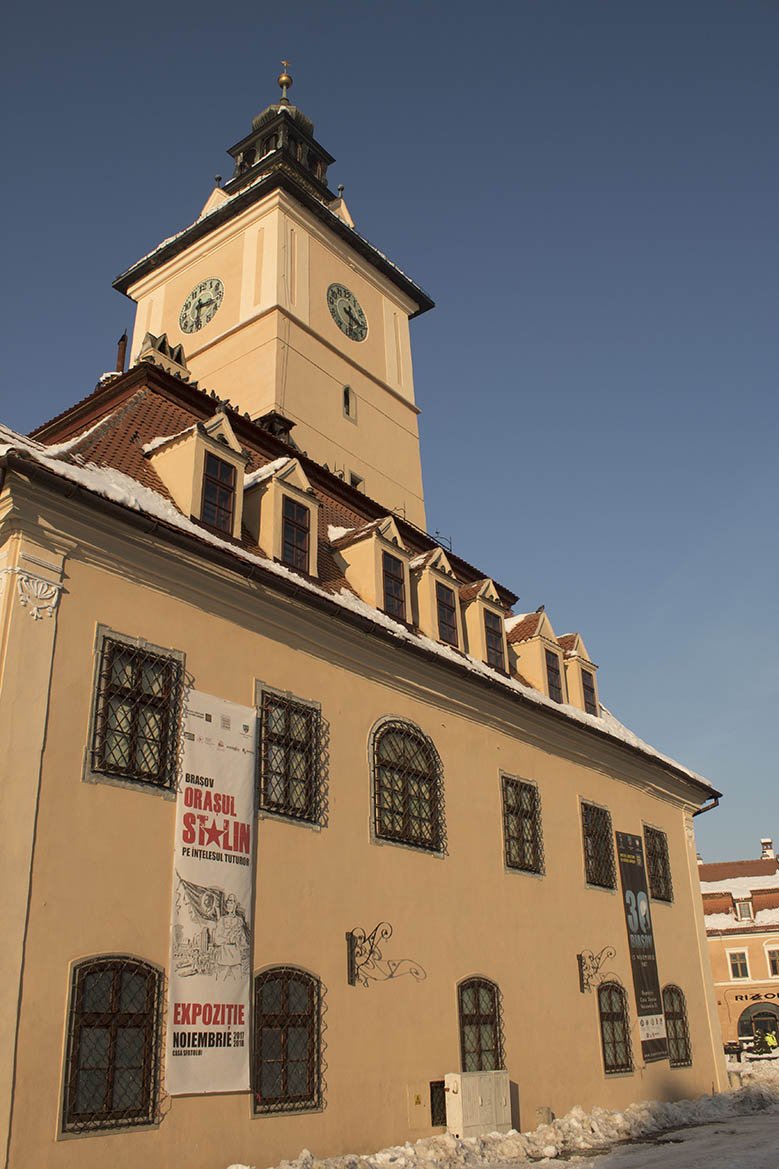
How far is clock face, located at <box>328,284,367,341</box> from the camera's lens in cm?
2897

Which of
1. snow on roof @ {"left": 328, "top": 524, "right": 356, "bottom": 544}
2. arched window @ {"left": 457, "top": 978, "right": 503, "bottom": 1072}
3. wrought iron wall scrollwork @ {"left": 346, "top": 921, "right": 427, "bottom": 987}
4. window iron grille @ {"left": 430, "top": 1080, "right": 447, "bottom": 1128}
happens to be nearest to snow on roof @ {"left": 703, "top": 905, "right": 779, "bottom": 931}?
arched window @ {"left": 457, "top": 978, "right": 503, "bottom": 1072}

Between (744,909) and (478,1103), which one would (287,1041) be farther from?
(744,909)

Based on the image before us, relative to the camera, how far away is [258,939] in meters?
12.7

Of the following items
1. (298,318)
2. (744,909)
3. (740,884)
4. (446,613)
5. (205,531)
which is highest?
(298,318)

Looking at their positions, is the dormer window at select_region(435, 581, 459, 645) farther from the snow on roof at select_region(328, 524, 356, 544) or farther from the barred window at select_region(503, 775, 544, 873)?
the barred window at select_region(503, 775, 544, 873)

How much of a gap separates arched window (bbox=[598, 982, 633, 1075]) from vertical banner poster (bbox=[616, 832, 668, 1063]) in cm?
63

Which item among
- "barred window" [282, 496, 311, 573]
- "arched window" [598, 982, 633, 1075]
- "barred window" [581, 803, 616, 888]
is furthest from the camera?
"barred window" [581, 803, 616, 888]

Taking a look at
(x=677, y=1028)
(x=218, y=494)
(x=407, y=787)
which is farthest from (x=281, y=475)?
(x=677, y=1028)

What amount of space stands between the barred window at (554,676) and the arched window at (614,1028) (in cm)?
605

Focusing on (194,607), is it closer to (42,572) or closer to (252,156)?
(42,572)

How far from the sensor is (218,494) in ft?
50.1

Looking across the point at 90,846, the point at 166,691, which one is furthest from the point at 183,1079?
the point at 166,691

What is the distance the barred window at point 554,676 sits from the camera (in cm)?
2302

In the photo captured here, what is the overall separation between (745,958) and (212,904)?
49205mm
